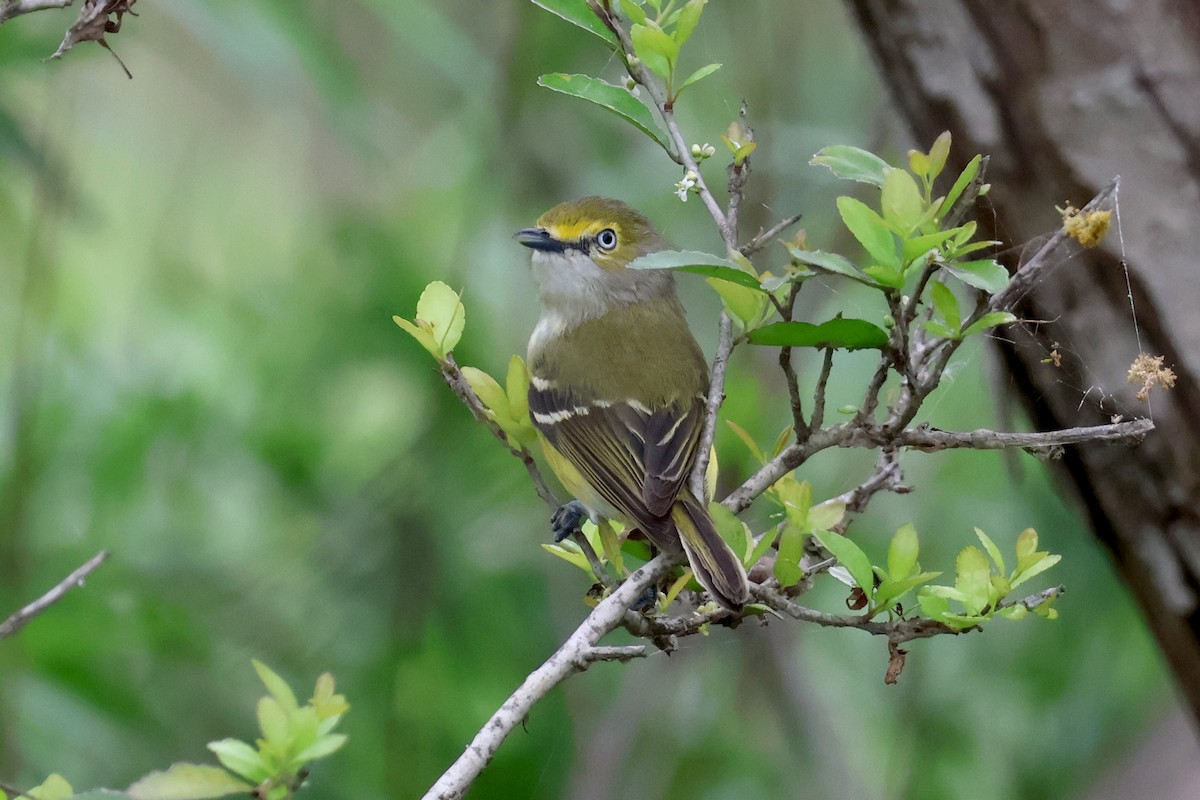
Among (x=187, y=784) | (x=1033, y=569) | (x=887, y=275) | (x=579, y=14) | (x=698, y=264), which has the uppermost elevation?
(x=579, y=14)

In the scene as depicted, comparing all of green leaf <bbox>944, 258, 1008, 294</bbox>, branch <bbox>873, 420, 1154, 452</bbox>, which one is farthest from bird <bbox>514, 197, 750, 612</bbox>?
green leaf <bbox>944, 258, 1008, 294</bbox>

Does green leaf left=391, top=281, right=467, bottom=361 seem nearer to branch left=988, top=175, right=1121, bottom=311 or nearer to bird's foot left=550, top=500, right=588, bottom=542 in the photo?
branch left=988, top=175, right=1121, bottom=311

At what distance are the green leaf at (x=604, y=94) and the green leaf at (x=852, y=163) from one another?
25cm

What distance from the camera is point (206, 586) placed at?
341 cm

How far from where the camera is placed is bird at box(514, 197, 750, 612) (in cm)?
239

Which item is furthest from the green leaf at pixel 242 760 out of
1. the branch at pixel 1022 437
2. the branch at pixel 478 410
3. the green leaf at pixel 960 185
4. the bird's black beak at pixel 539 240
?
the bird's black beak at pixel 539 240

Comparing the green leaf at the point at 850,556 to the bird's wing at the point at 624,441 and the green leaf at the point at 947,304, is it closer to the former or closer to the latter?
the green leaf at the point at 947,304

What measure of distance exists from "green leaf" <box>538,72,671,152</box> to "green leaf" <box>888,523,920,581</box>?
24.7 inches

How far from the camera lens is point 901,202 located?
55.4 inches

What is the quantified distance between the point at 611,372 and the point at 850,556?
1306 millimetres

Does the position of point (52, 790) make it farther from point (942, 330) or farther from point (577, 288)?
point (577, 288)

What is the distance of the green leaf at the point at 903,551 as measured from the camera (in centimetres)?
151

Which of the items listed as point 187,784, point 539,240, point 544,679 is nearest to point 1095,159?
point 539,240

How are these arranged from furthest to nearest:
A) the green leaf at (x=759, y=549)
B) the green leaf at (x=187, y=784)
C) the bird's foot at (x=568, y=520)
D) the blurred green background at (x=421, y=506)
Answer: the blurred green background at (x=421, y=506)
the bird's foot at (x=568, y=520)
the green leaf at (x=759, y=549)
the green leaf at (x=187, y=784)
